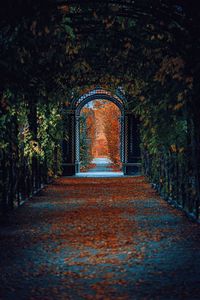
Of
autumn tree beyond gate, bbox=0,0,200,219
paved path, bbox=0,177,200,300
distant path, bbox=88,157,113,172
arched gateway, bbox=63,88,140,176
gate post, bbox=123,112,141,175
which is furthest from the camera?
distant path, bbox=88,157,113,172

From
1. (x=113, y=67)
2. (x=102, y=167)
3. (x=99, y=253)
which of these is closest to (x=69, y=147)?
(x=102, y=167)

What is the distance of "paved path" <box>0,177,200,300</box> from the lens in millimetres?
5949

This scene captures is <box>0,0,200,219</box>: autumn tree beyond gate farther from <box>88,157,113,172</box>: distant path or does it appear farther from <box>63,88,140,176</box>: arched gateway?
<box>88,157,113,172</box>: distant path

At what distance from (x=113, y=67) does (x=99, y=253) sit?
11603mm

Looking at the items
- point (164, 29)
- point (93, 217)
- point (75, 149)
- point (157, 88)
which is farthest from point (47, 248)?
point (75, 149)

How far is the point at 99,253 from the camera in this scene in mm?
7992

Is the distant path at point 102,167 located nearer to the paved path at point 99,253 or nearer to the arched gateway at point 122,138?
the arched gateway at point 122,138

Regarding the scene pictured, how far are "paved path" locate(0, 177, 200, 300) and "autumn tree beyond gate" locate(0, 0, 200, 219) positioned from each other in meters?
1.07

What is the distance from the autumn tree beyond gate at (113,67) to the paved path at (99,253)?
3.53 feet

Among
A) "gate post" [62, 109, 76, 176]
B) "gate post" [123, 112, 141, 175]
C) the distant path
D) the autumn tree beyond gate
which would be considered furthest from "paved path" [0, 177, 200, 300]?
the distant path

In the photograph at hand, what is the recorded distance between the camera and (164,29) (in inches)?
438

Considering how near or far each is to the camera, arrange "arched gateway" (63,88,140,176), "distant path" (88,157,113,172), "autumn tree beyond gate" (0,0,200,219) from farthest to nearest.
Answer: "distant path" (88,157,113,172), "arched gateway" (63,88,140,176), "autumn tree beyond gate" (0,0,200,219)

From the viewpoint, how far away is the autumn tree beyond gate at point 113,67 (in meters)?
10.2

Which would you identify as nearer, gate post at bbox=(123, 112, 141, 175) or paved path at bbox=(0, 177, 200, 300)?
paved path at bbox=(0, 177, 200, 300)
